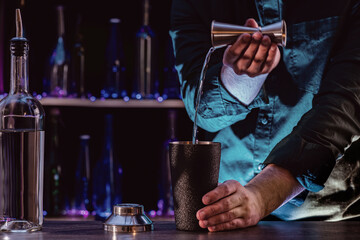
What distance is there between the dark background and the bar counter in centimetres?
121

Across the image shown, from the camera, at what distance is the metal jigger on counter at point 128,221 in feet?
2.78

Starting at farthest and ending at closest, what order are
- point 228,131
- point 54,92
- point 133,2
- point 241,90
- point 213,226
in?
point 133,2
point 54,92
point 228,131
point 241,90
point 213,226

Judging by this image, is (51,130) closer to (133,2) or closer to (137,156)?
(137,156)

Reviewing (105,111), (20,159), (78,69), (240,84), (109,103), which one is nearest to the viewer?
(20,159)

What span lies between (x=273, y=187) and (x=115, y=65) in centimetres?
126

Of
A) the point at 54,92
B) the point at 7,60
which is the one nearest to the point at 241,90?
the point at 54,92

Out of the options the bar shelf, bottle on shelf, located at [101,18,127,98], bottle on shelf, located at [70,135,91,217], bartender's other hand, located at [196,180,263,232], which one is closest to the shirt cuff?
bartender's other hand, located at [196,180,263,232]

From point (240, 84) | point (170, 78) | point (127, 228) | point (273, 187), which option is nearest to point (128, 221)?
point (127, 228)

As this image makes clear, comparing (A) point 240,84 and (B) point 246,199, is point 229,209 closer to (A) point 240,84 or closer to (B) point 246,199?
(B) point 246,199

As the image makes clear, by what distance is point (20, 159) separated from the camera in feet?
2.71

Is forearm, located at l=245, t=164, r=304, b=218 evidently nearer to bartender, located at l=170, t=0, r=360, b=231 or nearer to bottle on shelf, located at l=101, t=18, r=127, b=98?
bartender, located at l=170, t=0, r=360, b=231

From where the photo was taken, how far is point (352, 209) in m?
1.38

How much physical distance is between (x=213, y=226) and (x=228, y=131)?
0.68 meters

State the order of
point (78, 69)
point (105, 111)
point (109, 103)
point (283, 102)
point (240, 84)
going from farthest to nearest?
1. point (105, 111)
2. point (78, 69)
3. point (109, 103)
4. point (283, 102)
5. point (240, 84)
